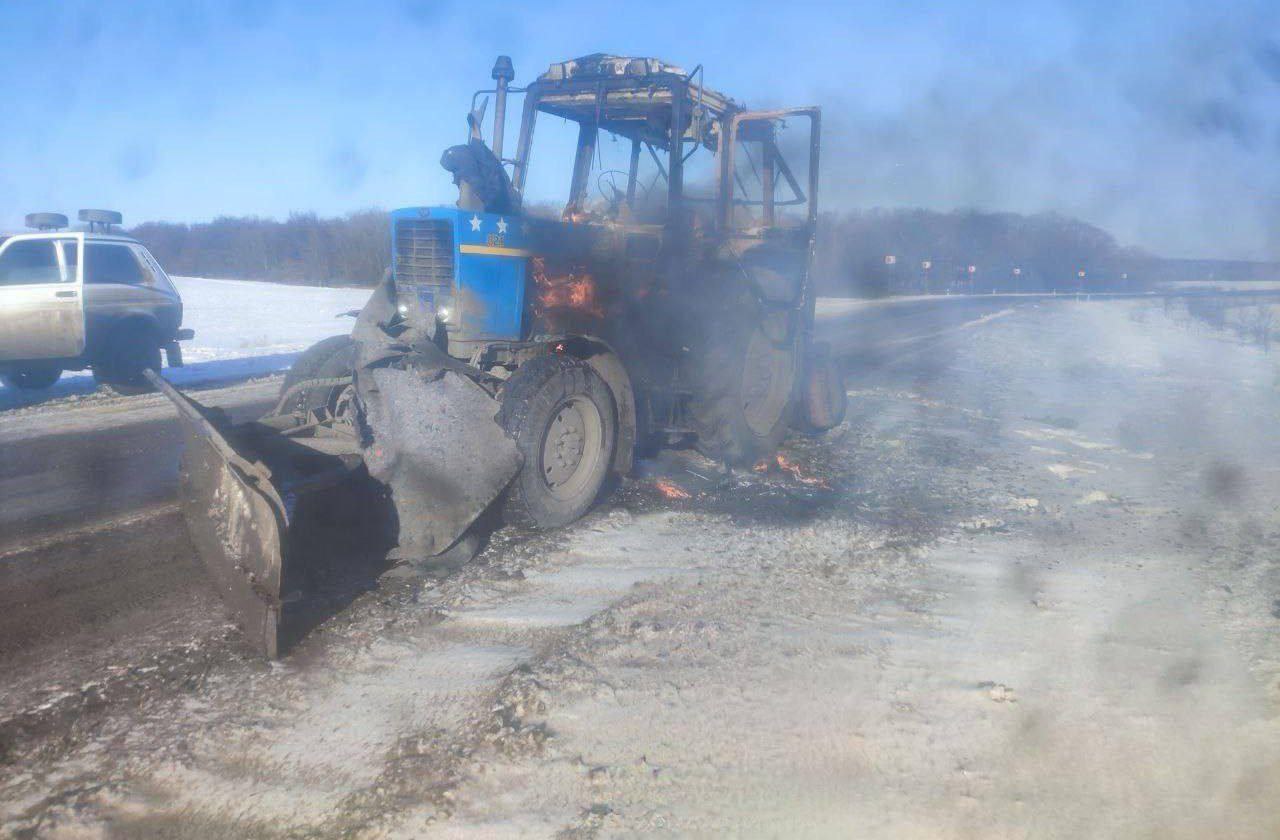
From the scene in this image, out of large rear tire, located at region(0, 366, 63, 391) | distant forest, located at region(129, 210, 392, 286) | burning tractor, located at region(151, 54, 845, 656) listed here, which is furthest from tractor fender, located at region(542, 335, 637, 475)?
distant forest, located at region(129, 210, 392, 286)

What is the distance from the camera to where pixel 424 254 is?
19.0 ft

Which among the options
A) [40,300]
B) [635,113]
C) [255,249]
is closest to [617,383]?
[635,113]

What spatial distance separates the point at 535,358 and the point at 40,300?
27.7 feet

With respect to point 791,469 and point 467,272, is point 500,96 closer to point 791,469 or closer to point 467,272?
point 467,272

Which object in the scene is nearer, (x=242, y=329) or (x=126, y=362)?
(x=126, y=362)

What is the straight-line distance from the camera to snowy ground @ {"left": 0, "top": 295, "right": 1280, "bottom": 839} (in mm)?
2734

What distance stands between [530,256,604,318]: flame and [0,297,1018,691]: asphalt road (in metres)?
2.61

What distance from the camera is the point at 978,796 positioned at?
2.78m

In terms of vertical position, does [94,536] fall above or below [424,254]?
below

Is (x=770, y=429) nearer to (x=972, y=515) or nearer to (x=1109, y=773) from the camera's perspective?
(x=972, y=515)

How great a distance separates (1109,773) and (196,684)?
333 cm

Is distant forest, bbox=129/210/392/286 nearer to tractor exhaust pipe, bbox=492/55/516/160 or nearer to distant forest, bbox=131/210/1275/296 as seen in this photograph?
distant forest, bbox=131/210/1275/296

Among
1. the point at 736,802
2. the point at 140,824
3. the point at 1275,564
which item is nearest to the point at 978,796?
the point at 736,802

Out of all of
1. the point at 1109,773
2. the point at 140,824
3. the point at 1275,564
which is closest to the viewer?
the point at 140,824
